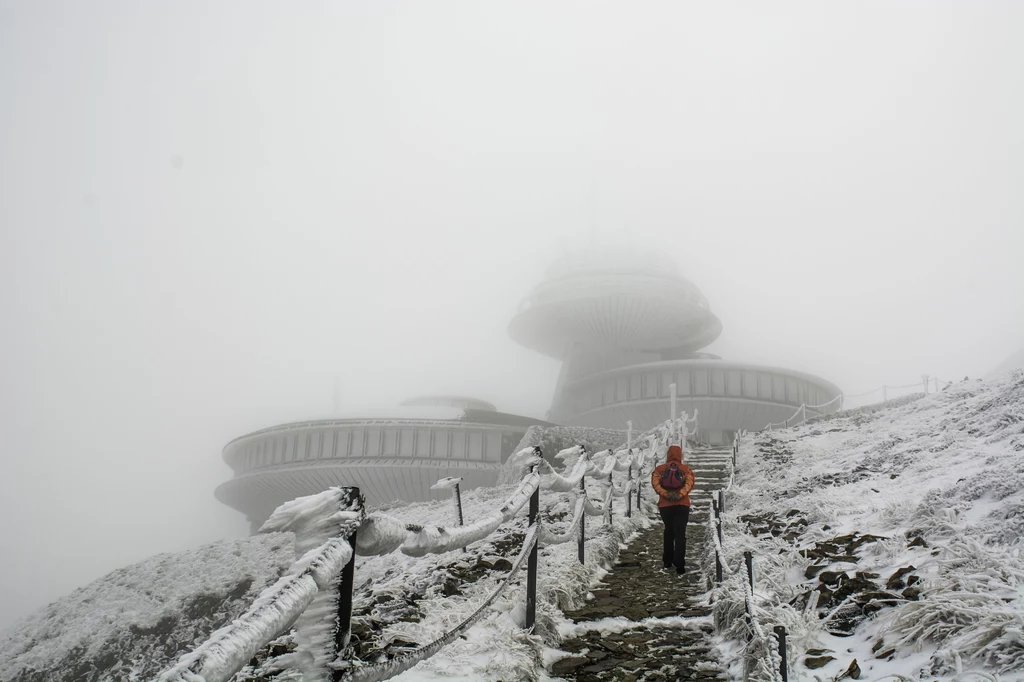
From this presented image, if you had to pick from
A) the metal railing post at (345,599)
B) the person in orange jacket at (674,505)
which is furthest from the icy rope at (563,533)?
the metal railing post at (345,599)

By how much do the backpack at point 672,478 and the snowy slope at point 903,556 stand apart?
941mm

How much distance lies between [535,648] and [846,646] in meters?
2.02

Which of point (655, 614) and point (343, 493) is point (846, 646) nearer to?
point (655, 614)

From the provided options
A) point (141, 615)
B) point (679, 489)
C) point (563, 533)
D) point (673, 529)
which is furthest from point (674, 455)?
point (141, 615)

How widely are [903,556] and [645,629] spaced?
214 cm

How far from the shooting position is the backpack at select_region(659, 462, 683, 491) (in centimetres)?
877

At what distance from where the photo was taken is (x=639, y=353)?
66.5 metres

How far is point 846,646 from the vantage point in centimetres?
500

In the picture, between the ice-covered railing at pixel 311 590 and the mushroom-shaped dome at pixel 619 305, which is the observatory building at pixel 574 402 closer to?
the mushroom-shaped dome at pixel 619 305

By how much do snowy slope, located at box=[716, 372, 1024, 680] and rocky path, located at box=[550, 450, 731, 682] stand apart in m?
0.42

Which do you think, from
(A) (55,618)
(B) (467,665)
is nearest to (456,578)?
(B) (467,665)

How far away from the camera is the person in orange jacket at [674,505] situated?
8500 mm

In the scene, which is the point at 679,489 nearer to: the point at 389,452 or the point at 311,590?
the point at 311,590

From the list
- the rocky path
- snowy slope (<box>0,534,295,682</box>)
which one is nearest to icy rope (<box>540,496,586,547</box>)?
the rocky path
